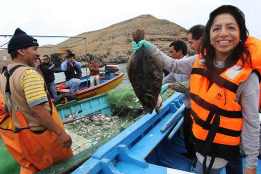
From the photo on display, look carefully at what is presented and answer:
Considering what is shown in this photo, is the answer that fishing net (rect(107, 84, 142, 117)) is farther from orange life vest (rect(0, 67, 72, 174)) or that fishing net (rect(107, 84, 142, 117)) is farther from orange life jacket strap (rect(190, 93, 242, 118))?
orange life jacket strap (rect(190, 93, 242, 118))

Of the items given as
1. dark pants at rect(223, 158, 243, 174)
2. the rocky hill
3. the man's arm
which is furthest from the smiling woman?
the rocky hill

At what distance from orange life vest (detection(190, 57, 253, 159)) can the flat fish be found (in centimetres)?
47

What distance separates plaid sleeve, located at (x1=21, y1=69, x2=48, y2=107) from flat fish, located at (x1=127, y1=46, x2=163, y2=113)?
1024mm

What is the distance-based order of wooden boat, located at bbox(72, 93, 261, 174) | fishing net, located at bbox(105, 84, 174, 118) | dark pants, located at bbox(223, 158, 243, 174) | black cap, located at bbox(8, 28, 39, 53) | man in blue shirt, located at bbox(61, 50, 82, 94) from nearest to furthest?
dark pants, located at bbox(223, 158, 243, 174), wooden boat, located at bbox(72, 93, 261, 174), black cap, located at bbox(8, 28, 39, 53), fishing net, located at bbox(105, 84, 174, 118), man in blue shirt, located at bbox(61, 50, 82, 94)

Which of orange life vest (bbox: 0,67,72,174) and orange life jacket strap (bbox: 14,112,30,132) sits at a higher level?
orange life jacket strap (bbox: 14,112,30,132)

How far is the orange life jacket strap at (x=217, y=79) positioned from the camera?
2.03m

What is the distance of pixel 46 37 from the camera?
1117 centimetres

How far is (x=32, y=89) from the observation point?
3.03 metres

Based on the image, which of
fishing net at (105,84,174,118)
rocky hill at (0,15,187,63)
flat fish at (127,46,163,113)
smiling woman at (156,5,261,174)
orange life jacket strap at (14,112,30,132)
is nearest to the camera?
smiling woman at (156,5,261,174)

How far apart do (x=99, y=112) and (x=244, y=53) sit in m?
7.99

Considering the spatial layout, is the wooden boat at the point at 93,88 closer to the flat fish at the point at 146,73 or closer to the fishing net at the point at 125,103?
the fishing net at the point at 125,103

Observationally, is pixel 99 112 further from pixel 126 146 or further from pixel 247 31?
pixel 247 31

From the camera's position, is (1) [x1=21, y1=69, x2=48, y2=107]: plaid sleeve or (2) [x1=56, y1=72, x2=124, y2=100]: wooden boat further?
(2) [x1=56, y1=72, x2=124, y2=100]: wooden boat

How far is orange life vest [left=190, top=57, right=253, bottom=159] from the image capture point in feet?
6.72
